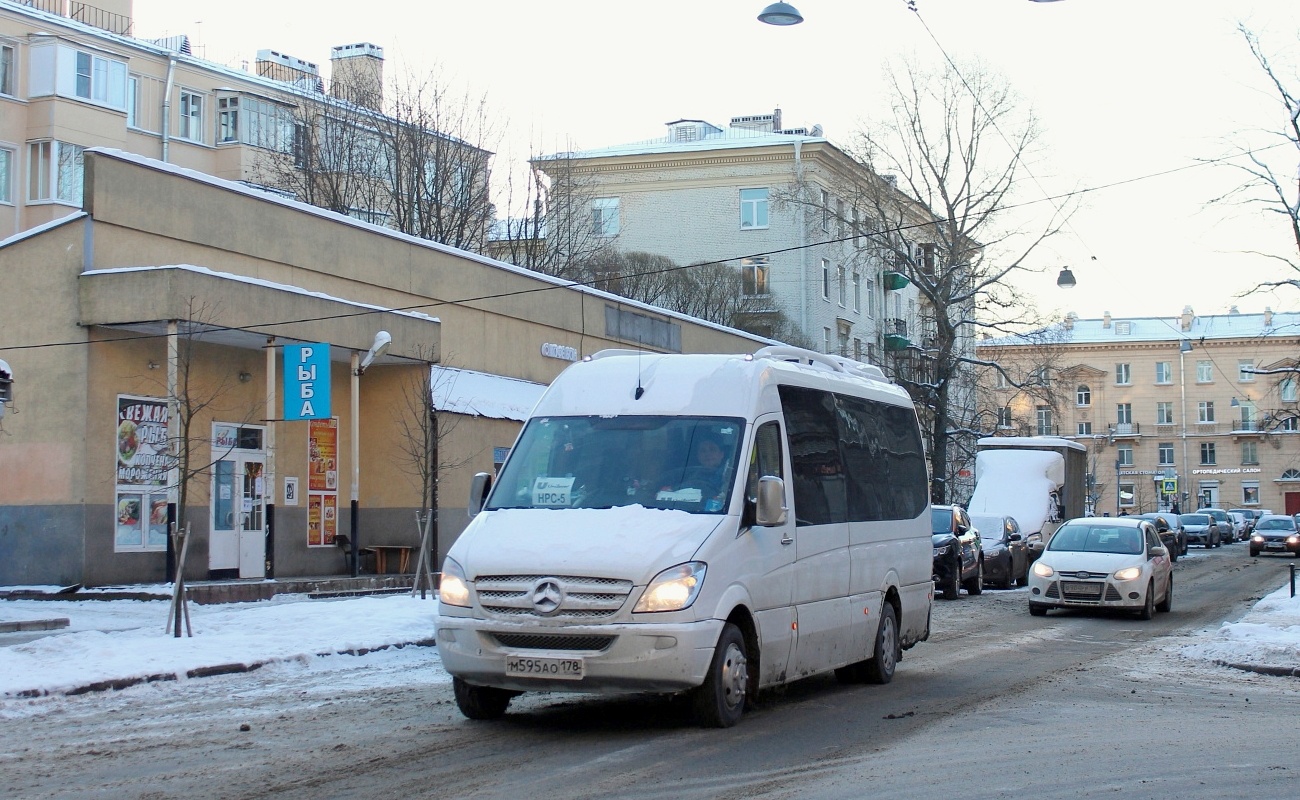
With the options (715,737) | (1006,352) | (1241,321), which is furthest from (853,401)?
(1241,321)

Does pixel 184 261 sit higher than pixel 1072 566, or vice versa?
pixel 184 261

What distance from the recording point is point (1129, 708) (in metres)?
11.5

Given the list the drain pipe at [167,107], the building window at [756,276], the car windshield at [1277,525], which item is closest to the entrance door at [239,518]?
the drain pipe at [167,107]

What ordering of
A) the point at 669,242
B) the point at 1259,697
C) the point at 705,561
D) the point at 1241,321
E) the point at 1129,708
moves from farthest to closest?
the point at 1241,321 → the point at 669,242 → the point at 1259,697 → the point at 1129,708 → the point at 705,561

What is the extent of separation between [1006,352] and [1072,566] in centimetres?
3414

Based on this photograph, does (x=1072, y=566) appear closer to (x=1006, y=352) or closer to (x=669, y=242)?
(x=1006, y=352)

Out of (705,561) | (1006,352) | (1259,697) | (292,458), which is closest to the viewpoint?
(705,561)

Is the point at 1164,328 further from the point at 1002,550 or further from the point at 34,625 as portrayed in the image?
the point at 34,625

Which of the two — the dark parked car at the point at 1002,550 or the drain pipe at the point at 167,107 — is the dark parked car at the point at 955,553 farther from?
the drain pipe at the point at 167,107

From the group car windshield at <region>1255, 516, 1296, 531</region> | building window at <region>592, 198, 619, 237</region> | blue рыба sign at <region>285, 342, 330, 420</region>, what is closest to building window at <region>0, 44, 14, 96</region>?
building window at <region>592, 198, 619, 237</region>

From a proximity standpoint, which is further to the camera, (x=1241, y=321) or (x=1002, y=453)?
(x=1241, y=321)

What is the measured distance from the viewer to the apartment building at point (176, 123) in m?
41.8

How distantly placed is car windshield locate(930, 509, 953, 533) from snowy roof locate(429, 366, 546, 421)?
27.0ft

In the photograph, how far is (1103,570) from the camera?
71.2 ft
